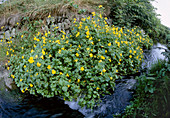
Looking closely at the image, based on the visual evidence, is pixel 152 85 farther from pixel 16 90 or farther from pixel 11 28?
pixel 11 28

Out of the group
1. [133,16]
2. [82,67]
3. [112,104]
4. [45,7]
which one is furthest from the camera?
[133,16]

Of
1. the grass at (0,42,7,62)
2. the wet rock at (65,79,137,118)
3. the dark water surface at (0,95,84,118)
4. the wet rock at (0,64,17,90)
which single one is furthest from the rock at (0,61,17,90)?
the wet rock at (65,79,137,118)

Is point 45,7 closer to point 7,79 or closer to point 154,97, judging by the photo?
point 7,79

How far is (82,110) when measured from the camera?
9.19 feet

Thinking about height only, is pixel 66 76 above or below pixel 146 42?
below

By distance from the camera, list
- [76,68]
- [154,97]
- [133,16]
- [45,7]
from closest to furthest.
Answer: [154,97] < [76,68] < [45,7] < [133,16]

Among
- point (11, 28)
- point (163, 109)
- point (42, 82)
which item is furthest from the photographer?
point (11, 28)

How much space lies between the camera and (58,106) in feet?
9.71

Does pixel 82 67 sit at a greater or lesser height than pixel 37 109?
greater

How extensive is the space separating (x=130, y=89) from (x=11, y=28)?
4.67m

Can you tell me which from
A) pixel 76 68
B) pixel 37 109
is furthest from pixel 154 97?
pixel 37 109

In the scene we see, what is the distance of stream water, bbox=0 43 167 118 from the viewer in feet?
8.92

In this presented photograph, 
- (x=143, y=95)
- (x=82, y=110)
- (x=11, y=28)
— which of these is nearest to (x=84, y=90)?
(x=82, y=110)

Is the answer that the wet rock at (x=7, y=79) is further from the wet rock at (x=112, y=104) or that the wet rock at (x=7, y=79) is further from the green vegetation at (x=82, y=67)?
the wet rock at (x=112, y=104)
